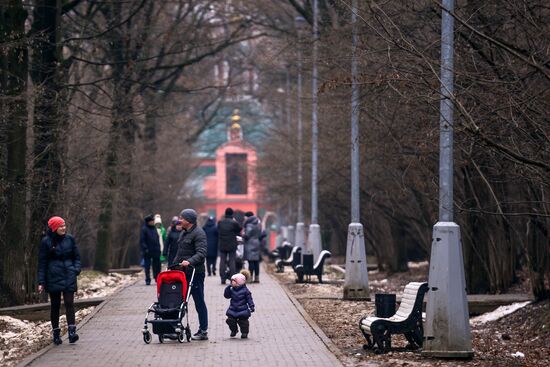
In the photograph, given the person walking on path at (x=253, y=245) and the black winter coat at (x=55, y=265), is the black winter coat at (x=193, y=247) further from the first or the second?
the person walking on path at (x=253, y=245)

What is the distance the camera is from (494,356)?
51.3ft

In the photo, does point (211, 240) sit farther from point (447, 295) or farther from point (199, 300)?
point (447, 295)

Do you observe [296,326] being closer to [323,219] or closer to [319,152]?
[319,152]

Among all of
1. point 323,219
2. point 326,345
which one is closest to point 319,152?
point 323,219

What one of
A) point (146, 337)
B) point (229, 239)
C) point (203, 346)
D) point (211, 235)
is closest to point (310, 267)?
point (211, 235)

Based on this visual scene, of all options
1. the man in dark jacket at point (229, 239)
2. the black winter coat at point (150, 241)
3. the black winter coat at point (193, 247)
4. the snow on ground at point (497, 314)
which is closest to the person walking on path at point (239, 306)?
the black winter coat at point (193, 247)

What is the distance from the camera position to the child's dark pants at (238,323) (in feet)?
56.4

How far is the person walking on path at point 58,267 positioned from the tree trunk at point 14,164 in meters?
5.75

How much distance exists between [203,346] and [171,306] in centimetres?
80

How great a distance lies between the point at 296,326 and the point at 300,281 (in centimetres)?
1438

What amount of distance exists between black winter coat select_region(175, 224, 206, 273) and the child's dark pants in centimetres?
74

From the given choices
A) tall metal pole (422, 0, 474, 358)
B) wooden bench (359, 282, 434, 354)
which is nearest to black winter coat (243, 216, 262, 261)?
wooden bench (359, 282, 434, 354)

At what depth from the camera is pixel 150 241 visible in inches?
1200

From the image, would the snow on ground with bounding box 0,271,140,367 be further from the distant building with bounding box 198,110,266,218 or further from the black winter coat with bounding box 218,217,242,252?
the distant building with bounding box 198,110,266,218
